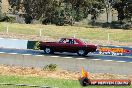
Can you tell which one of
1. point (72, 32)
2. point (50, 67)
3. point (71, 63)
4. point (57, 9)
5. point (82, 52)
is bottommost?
point (72, 32)

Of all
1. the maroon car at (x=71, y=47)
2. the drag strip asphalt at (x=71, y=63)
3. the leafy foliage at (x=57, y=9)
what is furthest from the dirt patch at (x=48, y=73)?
the leafy foliage at (x=57, y=9)

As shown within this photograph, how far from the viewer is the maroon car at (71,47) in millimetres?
30125

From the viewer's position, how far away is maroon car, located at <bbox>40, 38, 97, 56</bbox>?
30.1m

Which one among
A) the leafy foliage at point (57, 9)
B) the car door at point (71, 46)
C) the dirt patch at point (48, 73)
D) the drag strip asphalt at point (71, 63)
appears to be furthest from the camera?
the leafy foliage at point (57, 9)

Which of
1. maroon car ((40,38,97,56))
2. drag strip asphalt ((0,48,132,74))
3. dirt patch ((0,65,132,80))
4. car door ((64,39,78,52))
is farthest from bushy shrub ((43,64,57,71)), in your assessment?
car door ((64,39,78,52))

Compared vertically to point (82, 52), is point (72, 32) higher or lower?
lower

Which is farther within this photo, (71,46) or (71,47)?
(71,46)

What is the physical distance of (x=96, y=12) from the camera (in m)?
75.4

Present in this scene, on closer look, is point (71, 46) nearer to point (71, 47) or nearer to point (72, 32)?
point (71, 47)

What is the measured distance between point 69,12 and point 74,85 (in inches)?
1978

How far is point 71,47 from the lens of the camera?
3064 cm

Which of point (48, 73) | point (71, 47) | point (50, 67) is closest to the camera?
point (48, 73)

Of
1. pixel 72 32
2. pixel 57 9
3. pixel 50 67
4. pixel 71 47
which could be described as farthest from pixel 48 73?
pixel 57 9

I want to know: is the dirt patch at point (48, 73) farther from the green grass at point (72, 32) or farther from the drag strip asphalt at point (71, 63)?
the green grass at point (72, 32)
